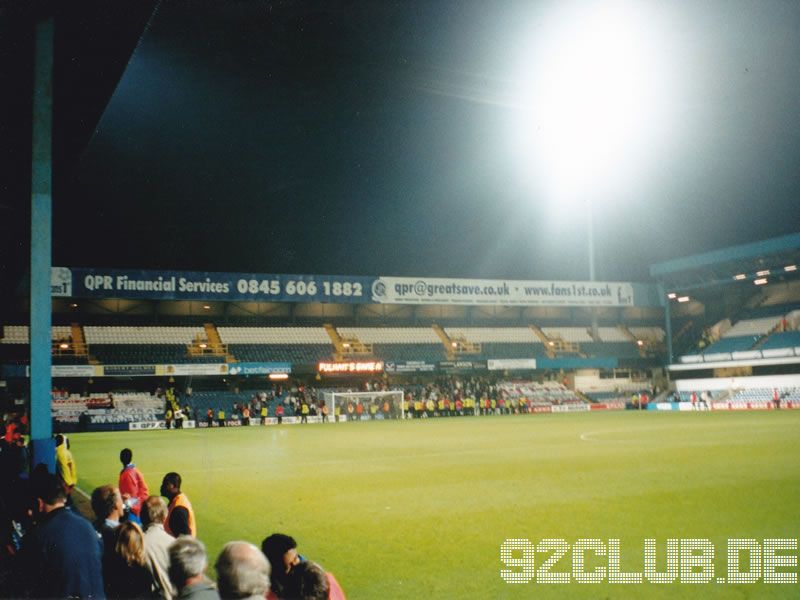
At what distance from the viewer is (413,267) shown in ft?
177

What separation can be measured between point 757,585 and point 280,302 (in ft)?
144

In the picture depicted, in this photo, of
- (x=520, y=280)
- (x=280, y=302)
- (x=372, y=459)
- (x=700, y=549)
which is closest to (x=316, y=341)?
(x=280, y=302)

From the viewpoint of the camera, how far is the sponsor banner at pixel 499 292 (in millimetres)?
49750

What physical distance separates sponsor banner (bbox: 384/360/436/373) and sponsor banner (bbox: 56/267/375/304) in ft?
17.3

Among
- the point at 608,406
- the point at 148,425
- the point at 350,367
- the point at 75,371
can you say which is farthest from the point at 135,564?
the point at 608,406

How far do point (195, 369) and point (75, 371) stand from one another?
6512 millimetres

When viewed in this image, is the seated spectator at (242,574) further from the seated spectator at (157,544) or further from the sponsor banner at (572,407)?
the sponsor banner at (572,407)

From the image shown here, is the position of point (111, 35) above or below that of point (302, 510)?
above

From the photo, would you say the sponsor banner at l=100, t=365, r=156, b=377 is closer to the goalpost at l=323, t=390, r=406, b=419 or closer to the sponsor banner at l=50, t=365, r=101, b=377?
the sponsor banner at l=50, t=365, r=101, b=377

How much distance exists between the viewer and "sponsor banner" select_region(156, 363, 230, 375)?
4078 centimetres

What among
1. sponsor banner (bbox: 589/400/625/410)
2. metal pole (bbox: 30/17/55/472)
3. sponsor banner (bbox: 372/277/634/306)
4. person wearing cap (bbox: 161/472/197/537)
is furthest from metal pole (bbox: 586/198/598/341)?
person wearing cap (bbox: 161/472/197/537)

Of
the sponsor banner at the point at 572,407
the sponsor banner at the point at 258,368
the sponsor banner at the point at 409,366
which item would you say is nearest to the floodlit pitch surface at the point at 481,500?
the sponsor banner at the point at 258,368

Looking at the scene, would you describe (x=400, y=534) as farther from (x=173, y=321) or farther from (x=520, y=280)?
(x=520, y=280)

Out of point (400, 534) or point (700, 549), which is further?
point (400, 534)
